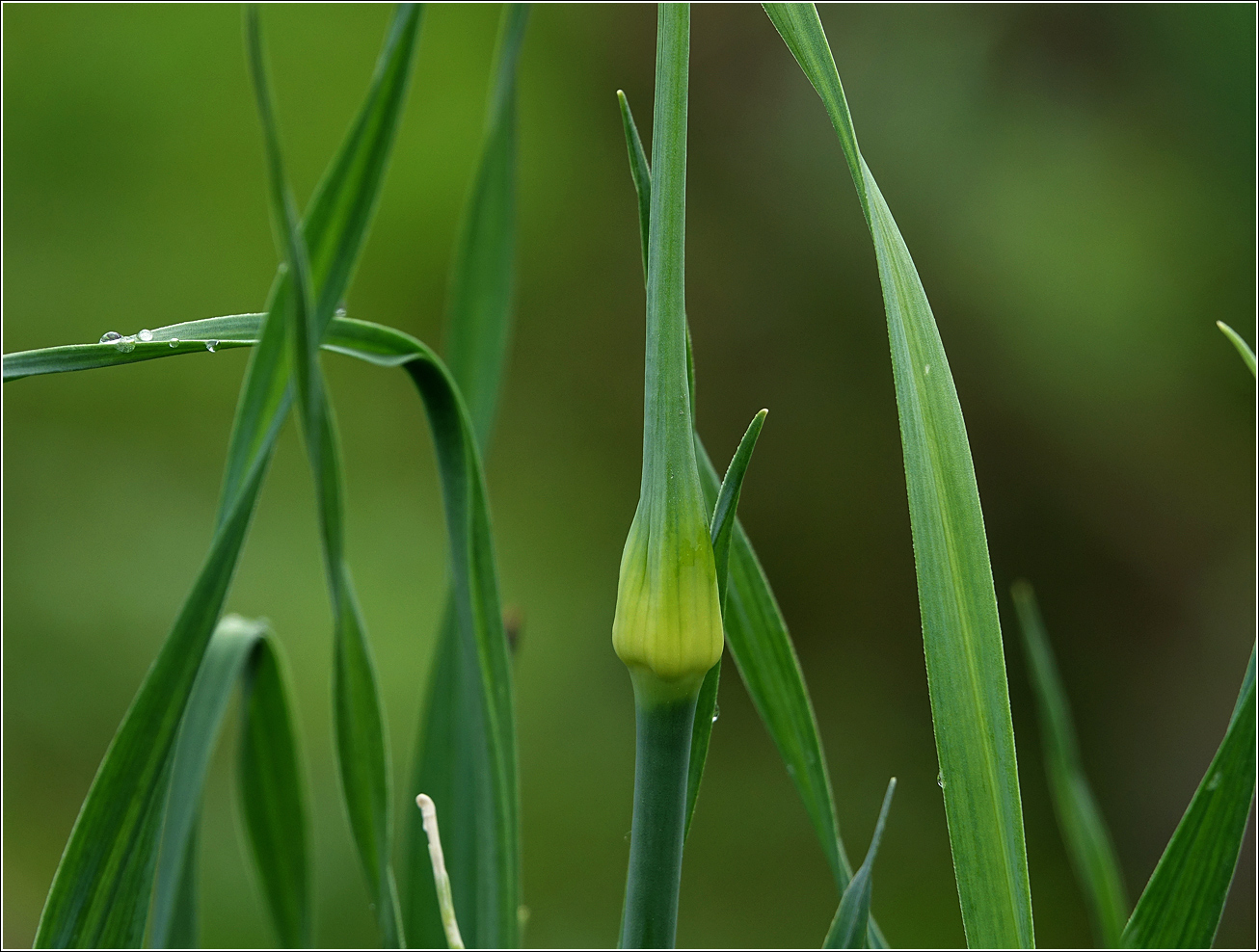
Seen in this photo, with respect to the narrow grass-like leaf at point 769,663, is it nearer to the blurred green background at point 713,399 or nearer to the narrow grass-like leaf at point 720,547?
the narrow grass-like leaf at point 720,547

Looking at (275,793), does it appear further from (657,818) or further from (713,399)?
(713,399)

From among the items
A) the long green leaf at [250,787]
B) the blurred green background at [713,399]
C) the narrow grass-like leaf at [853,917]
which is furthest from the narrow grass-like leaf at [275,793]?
the blurred green background at [713,399]

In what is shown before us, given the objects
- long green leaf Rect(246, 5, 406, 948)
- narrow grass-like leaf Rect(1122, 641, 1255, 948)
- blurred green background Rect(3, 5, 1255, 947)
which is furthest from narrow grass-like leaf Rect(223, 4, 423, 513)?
blurred green background Rect(3, 5, 1255, 947)

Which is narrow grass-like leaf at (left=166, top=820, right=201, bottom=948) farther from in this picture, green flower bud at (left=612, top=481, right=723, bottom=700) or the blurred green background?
the blurred green background

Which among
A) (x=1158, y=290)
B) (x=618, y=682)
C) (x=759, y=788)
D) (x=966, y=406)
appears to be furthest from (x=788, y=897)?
(x=1158, y=290)

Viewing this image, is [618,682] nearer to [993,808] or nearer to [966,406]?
[966,406]
